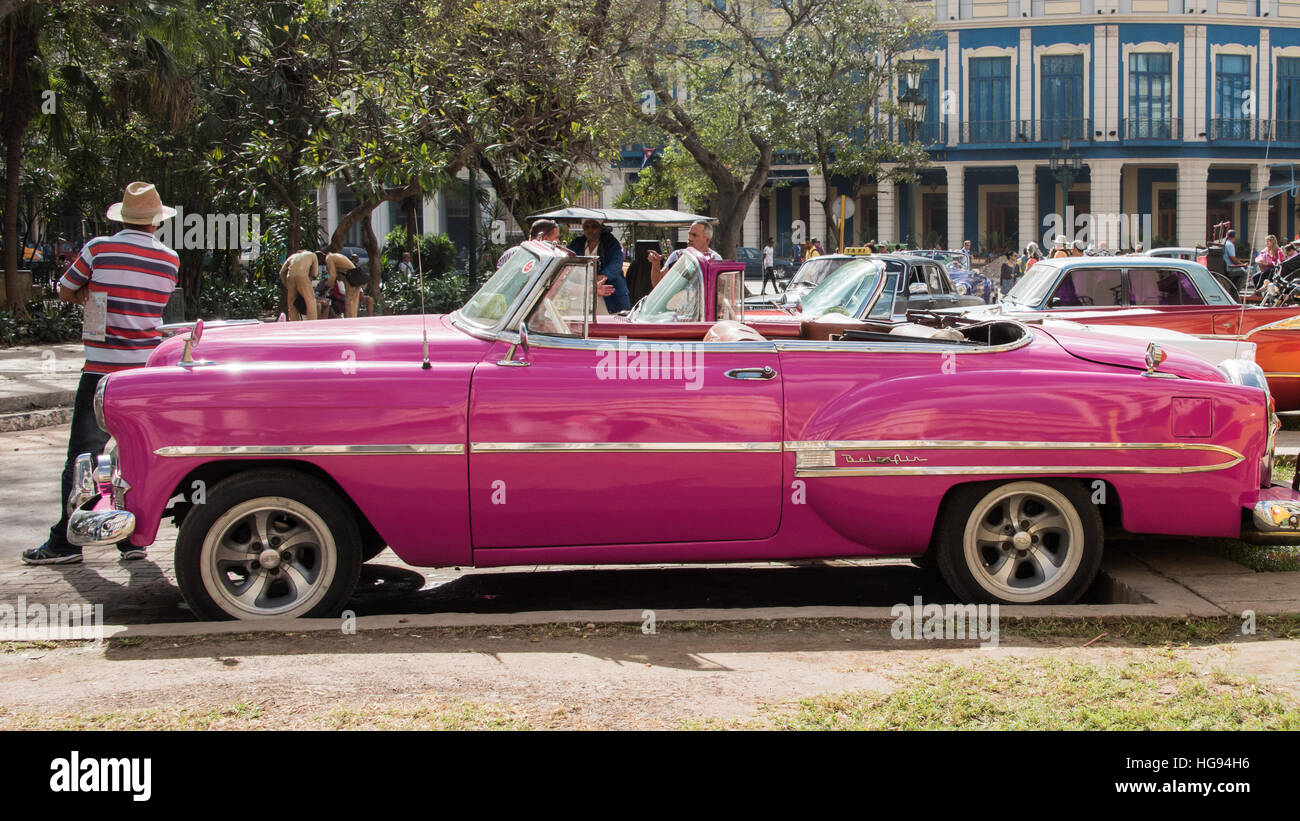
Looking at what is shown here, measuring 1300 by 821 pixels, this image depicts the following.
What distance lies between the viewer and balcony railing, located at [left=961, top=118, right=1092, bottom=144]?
45188 mm

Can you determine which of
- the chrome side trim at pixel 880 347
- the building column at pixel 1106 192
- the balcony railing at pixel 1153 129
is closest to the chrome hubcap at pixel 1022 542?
the chrome side trim at pixel 880 347

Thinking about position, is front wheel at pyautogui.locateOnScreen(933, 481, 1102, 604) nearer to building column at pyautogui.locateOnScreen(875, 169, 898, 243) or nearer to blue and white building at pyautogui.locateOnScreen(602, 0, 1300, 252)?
blue and white building at pyautogui.locateOnScreen(602, 0, 1300, 252)

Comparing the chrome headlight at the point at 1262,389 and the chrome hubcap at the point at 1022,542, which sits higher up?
the chrome headlight at the point at 1262,389

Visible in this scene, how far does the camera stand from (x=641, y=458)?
16.0 ft

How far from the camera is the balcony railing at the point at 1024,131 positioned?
4519cm

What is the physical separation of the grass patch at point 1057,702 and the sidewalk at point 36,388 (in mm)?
7861

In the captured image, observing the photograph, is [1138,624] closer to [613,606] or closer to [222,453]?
[613,606]

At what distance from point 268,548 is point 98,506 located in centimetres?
84

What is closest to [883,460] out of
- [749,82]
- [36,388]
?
[36,388]

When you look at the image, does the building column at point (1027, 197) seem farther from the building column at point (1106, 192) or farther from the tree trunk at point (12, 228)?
the tree trunk at point (12, 228)

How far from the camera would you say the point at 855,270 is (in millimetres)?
12055

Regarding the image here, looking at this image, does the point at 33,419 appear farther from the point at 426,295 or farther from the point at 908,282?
the point at 426,295

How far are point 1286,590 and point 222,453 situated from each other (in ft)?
14.5

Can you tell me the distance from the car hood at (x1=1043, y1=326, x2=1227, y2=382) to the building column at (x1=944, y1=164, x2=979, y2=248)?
4260cm
